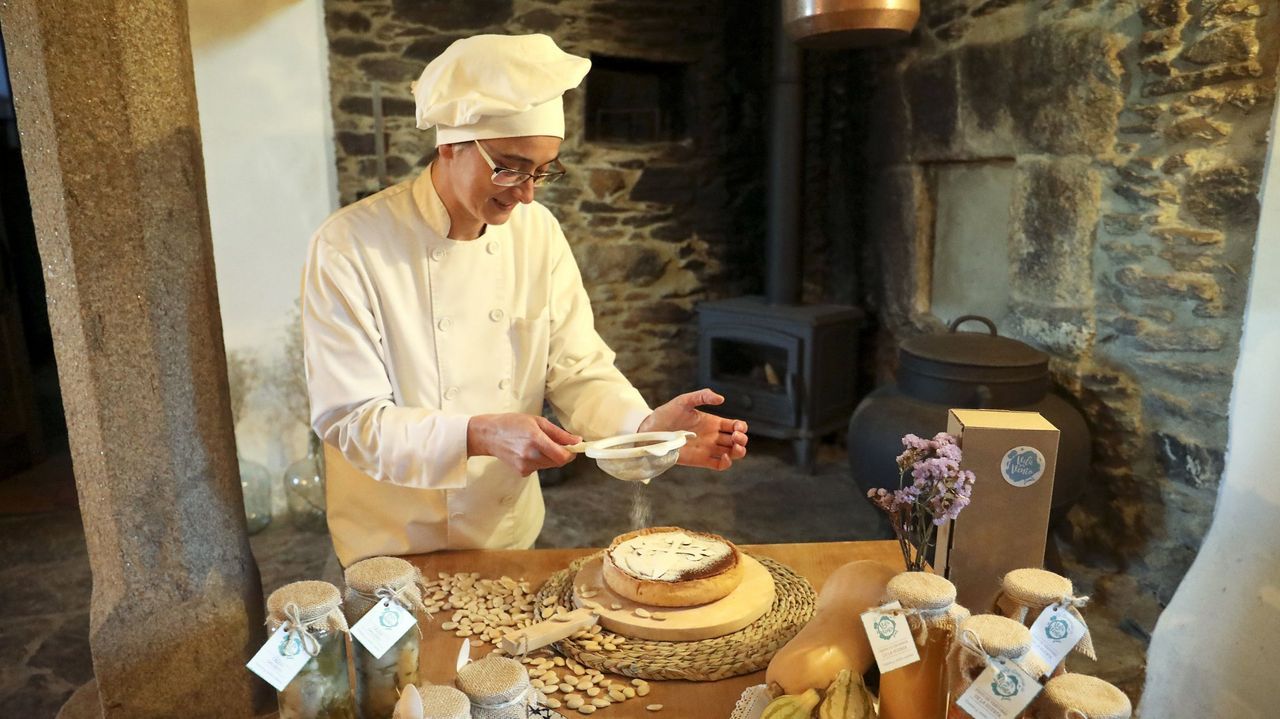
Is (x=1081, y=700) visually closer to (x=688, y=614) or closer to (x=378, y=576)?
(x=688, y=614)

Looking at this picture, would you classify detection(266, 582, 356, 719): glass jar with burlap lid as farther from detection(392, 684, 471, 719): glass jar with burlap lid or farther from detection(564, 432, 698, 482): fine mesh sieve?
detection(564, 432, 698, 482): fine mesh sieve

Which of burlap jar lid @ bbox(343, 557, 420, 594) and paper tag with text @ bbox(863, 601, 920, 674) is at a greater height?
burlap jar lid @ bbox(343, 557, 420, 594)

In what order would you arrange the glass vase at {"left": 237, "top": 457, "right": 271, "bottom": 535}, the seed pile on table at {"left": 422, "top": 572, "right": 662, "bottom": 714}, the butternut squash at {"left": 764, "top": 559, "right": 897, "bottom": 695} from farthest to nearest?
1. the glass vase at {"left": 237, "top": 457, "right": 271, "bottom": 535}
2. the seed pile on table at {"left": 422, "top": 572, "right": 662, "bottom": 714}
3. the butternut squash at {"left": 764, "top": 559, "right": 897, "bottom": 695}

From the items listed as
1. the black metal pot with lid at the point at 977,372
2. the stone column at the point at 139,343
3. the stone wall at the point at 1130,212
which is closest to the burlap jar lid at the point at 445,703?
the stone column at the point at 139,343

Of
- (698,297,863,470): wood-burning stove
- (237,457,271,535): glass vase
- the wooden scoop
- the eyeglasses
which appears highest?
the eyeglasses

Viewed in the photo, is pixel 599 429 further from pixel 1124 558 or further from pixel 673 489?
pixel 673 489

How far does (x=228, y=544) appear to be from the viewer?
161 centimetres

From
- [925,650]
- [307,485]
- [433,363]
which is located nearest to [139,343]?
[433,363]

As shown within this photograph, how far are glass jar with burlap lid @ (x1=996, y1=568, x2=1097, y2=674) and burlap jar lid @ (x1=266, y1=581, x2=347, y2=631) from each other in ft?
2.60

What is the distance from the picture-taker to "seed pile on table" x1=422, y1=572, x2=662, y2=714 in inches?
47.5

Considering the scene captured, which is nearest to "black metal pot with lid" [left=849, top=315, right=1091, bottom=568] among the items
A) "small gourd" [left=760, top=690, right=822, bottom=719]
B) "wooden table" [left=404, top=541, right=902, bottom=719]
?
Answer: "wooden table" [left=404, top=541, right=902, bottom=719]

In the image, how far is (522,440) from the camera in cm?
141

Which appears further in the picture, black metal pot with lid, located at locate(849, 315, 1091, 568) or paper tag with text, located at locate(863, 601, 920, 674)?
black metal pot with lid, located at locate(849, 315, 1091, 568)

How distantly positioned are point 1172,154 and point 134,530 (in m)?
2.97
